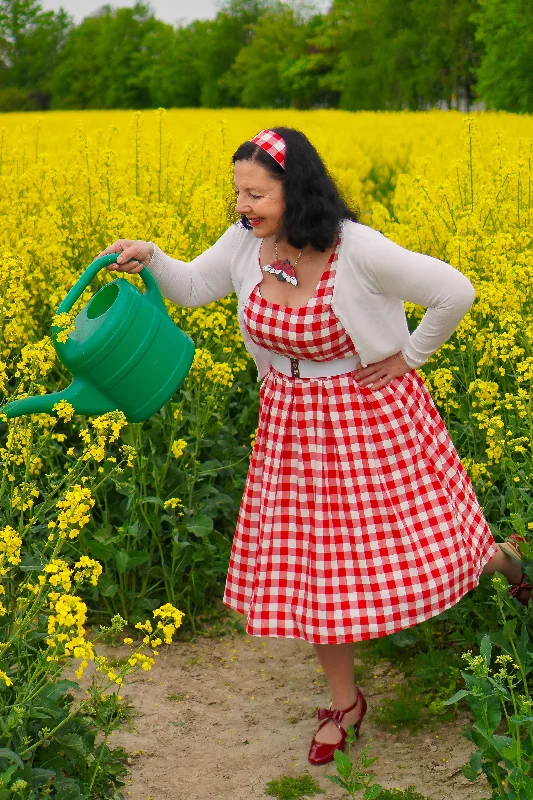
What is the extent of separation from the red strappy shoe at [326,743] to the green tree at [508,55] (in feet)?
46.7

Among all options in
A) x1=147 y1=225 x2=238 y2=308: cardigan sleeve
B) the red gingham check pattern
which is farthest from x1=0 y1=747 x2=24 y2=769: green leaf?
x1=147 y1=225 x2=238 y2=308: cardigan sleeve

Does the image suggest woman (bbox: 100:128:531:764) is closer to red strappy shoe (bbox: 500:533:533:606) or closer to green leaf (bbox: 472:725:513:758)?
red strappy shoe (bbox: 500:533:533:606)

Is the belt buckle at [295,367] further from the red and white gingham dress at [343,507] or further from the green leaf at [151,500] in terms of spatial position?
the green leaf at [151,500]

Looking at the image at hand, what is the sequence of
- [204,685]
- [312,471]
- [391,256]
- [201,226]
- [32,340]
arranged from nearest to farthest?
[391,256] → [312,471] → [204,685] → [32,340] → [201,226]

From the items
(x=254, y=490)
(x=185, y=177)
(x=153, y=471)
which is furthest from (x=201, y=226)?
(x=254, y=490)

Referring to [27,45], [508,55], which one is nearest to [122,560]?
[508,55]

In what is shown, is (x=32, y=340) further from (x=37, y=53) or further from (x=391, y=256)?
(x=37, y=53)

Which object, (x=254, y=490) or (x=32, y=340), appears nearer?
(x=254, y=490)

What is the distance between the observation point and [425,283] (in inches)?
98.4

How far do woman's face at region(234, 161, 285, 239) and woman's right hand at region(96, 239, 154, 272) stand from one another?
0.30m

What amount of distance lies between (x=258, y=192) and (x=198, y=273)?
1.31ft

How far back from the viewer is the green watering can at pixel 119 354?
8.00 ft

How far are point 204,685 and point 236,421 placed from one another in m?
1.21

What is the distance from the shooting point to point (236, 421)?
13.8 feet
